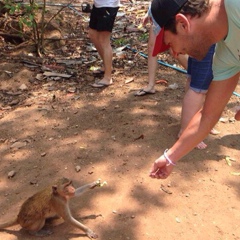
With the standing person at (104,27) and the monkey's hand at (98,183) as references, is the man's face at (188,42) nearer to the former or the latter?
the monkey's hand at (98,183)

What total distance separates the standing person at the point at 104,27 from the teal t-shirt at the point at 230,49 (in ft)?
10.6

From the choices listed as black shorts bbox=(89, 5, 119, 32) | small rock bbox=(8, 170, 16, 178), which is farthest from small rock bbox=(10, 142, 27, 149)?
black shorts bbox=(89, 5, 119, 32)

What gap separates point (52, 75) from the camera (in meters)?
6.34

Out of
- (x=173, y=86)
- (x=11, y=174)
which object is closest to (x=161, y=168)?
(x=11, y=174)

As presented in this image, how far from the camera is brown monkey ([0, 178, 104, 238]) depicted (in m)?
3.27

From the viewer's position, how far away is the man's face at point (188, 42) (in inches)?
92.0

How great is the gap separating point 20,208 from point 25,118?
1.80 meters

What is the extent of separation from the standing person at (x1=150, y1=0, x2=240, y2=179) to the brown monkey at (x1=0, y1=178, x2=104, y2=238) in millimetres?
1219

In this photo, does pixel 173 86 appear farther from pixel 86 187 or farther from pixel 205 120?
pixel 205 120

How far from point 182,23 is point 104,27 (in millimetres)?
3381

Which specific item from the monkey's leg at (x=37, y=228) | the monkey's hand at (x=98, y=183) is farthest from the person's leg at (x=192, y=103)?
the monkey's leg at (x=37, y=228)

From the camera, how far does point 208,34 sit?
232 centimetres

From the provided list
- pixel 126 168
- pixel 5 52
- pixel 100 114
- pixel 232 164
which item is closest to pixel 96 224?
pixel 126 168

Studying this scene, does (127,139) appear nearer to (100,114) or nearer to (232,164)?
(100,114)
